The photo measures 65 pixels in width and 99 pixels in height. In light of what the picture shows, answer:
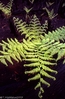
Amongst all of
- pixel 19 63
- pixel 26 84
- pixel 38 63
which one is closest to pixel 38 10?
pixel 19 63

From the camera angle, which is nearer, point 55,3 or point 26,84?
point 26,84

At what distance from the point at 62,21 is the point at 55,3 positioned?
83 centimetres

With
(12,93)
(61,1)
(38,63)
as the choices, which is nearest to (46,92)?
(12,93)

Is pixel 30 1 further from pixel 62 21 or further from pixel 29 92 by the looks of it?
pixel 29 92

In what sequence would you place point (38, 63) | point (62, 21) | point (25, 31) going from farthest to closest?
point (62, 21), point (25, 31), point (38, 63)

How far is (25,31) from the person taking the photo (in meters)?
2.32

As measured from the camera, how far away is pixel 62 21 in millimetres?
3775

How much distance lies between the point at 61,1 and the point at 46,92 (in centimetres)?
248

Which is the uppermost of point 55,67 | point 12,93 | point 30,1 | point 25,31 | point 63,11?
point 30,1

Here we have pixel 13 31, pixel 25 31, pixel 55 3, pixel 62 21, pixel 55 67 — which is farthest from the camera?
pixel 55 3

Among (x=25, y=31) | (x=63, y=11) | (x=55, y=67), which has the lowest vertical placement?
(x=55, y=67)

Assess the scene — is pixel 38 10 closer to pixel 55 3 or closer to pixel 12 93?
pixel 55 3

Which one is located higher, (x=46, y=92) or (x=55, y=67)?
(x=55, y=67)

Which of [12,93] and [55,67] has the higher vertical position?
[55,67]
